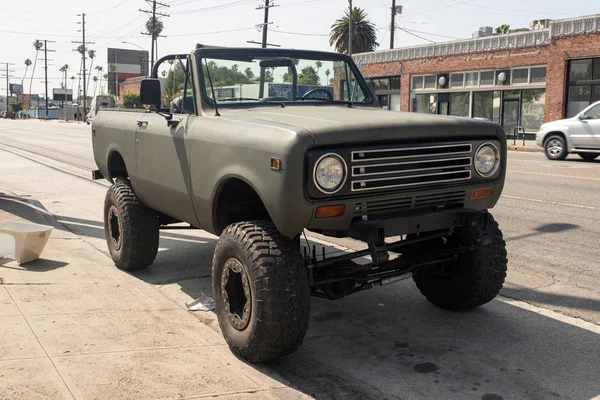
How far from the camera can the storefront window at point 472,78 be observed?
35344 millimetres

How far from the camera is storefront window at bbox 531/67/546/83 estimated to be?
1253 inches

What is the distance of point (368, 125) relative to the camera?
3967 millimetres

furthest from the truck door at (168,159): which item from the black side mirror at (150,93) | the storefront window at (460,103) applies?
the storefront window at (460,103)

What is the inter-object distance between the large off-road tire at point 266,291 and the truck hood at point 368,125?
27.4 inches

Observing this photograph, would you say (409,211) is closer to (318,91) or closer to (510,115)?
(318,91)

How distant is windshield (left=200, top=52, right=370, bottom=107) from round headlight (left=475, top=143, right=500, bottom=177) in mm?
1699

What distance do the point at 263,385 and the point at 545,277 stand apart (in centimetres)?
347

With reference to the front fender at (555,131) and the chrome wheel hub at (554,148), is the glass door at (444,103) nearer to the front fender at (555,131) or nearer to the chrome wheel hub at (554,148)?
the front fender at (555,131)

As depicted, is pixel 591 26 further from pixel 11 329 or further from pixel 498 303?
pixel 11 329

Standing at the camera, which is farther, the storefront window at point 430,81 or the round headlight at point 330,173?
the storefront window at point 430,81

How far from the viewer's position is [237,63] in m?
5.55

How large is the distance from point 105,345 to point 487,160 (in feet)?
9.32

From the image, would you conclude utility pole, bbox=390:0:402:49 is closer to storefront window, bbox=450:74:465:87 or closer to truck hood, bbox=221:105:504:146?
storefront window, bbox=450:74:465:87

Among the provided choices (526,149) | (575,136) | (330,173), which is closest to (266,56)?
(330,173)
